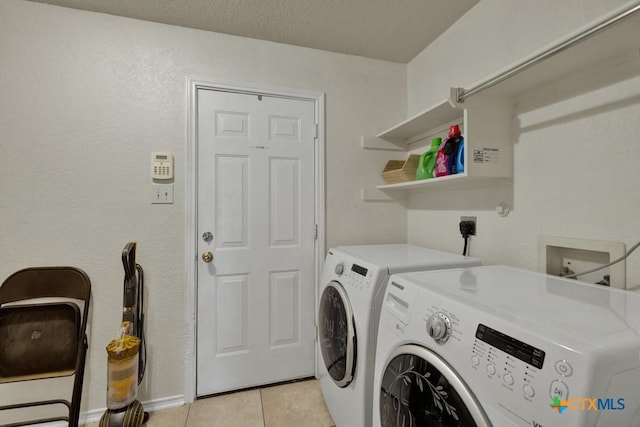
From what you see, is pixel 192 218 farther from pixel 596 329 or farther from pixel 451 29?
pixel 451 29

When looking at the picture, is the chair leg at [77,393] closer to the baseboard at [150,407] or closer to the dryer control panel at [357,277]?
the baseboard at [150,407]

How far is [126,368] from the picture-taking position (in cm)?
142

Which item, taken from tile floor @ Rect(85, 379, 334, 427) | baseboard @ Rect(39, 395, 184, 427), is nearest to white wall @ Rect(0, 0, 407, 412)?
baseboard @ Rect(39, 395, 184, 427)

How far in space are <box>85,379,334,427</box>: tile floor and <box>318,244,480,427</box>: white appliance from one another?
0.21 metres

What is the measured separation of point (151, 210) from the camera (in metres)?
1.72

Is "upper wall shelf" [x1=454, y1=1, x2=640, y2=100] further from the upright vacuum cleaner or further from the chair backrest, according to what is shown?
the chair backrest

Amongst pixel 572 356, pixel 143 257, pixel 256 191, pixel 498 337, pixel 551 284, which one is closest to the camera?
pixel 572 356

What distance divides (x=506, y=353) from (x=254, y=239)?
153 centimetres

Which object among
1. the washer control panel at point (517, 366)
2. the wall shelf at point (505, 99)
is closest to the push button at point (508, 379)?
the washer control panel at point (517, 366)

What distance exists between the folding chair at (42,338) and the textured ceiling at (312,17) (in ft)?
4.99

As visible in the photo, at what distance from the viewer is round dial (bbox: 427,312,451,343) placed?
0.74 meters

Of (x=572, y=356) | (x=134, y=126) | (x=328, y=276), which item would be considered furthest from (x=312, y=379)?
(x=134, y=126)

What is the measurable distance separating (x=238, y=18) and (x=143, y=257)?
1528 mm

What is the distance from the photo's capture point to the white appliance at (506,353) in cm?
50
